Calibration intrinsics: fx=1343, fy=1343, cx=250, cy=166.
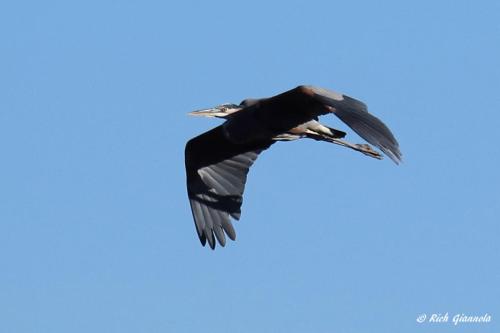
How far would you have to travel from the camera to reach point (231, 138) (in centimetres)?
1675

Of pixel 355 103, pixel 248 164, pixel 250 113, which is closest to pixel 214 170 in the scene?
pixel 248 164

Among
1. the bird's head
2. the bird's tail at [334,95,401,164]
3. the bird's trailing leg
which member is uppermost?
the bird's head

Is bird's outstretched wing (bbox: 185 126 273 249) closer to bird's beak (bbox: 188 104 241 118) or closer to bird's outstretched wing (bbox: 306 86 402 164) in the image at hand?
bird's beak (bbox: 188 104 241 118)

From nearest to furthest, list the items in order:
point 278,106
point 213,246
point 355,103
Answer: point 355,103 → point 278,106 → point 213,246

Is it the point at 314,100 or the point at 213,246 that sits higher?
the point at 314,100

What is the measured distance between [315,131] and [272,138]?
24.7 inches

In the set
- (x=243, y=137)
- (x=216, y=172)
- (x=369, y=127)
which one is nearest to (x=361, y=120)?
(x=369, y=127)

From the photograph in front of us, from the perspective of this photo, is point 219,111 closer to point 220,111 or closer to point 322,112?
point 220,111

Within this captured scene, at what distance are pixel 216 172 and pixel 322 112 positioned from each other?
239 centimetres

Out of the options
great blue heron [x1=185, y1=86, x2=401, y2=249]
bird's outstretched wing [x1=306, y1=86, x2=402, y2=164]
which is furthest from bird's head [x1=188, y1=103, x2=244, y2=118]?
bird's outstretched wing [x1=306, y1=86, x2=402, y2=164]

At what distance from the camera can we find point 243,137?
16.6 m

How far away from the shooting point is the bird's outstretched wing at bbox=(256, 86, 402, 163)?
13773mm

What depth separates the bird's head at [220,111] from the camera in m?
16.7

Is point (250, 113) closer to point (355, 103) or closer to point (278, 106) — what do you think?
point (278, 106)
